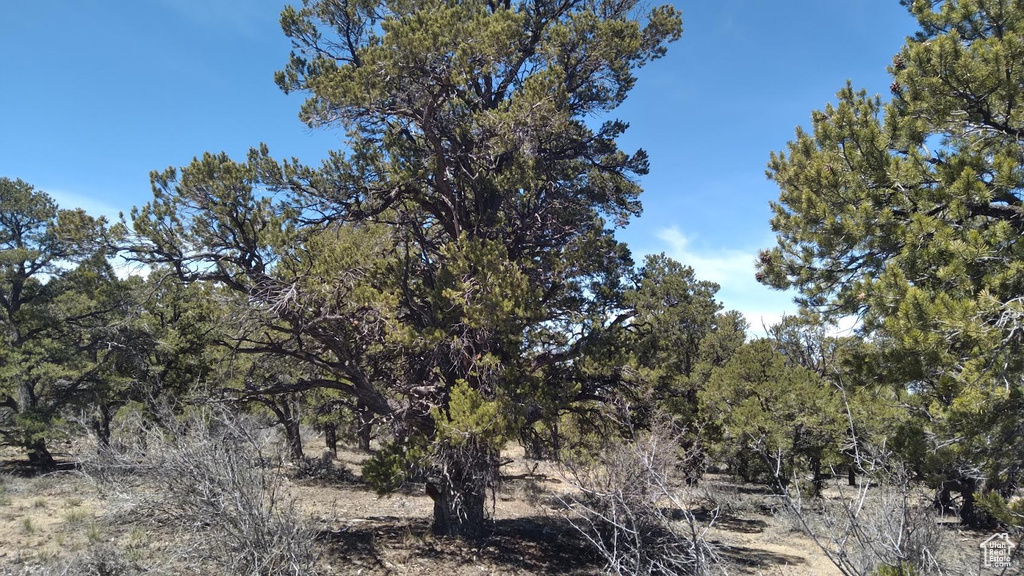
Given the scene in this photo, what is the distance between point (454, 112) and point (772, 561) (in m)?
11.2

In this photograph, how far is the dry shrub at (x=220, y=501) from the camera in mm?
6250

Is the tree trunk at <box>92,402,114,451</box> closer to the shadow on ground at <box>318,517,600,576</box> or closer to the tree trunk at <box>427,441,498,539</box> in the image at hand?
the shadow on ground at <box>318,517,600,576</box>

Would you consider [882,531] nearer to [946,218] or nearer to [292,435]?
[946,218]

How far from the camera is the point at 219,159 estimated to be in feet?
27.7

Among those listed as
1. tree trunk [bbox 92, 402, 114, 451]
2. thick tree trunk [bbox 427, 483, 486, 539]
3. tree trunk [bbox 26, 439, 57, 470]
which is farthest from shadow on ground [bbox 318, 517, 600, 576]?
tree trunk [bbox 26, 439, 57, 470]

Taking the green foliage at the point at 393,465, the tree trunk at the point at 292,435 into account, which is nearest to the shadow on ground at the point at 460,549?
the green foliage at the point at 393,465

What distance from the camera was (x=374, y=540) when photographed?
32.0 feet

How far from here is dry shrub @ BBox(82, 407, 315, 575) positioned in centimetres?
625

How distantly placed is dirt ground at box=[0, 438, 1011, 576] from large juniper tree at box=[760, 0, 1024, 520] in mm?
2671

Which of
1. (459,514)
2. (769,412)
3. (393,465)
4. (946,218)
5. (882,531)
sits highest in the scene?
(946,218)

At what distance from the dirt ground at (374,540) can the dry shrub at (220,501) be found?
43 cm

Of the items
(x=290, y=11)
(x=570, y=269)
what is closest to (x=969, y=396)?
(x=570, y=269)

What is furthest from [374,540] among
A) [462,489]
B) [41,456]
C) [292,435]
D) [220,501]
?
[41,456]

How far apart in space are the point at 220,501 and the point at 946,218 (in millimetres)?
8285
